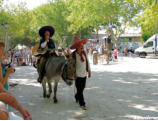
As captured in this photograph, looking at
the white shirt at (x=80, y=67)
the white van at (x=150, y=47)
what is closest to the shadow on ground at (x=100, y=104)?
the white shirt at (x=80, y=67)

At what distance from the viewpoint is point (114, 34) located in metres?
41.2

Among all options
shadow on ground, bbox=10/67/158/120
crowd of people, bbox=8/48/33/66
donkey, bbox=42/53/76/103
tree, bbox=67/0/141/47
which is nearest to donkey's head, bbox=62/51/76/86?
donkey, bbox=42/53/76/103

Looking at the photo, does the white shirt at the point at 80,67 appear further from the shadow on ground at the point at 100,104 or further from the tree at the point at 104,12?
the tree at the point at 104,12

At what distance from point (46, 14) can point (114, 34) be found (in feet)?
54.4

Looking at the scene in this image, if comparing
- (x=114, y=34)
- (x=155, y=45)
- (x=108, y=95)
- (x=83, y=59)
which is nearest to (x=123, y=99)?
(x=108, y=95)

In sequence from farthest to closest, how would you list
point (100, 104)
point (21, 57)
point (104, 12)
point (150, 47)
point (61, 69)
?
point (104, 12) → point (150, 47) → point (21, 57) → point (100, 104) → point (61, 69)

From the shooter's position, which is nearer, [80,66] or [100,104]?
[80,66]

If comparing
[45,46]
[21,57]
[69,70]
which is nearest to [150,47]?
[21,57]

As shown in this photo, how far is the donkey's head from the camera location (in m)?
5.28

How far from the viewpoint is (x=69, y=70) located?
17.3ft

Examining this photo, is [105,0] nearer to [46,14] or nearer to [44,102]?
[46,14]

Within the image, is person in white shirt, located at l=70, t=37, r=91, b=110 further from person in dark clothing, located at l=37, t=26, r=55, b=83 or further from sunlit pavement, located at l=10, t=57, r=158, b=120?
person in dark clothing, located at l=37, t=26, r=55, b=83

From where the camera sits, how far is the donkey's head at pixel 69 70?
528 cm

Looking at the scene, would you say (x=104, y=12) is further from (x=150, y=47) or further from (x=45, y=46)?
(x=45, y=46)
